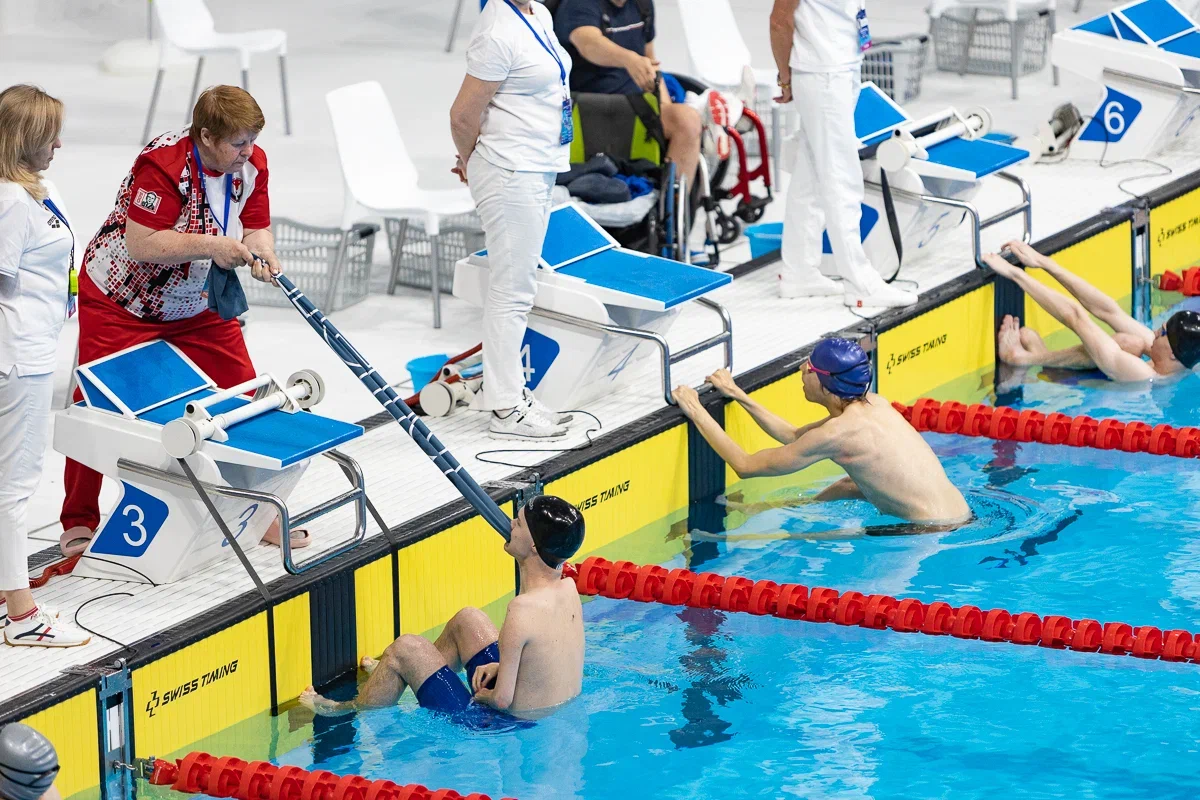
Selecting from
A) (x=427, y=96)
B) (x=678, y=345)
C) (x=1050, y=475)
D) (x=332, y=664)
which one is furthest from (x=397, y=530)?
(x=427, y=96)

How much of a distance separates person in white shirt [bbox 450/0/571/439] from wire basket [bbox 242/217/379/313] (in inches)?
87.2

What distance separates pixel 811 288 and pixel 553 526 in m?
3.22

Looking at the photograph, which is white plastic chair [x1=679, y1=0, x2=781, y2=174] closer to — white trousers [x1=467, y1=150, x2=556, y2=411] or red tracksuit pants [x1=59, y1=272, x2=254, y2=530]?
white trousers [x1=467, y1=150, x2=556, y2=411]

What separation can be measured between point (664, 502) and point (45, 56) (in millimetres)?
8679

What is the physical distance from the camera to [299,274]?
8.09 meters

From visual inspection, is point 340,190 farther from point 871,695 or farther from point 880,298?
point 871,695

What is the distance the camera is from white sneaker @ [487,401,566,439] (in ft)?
19.7

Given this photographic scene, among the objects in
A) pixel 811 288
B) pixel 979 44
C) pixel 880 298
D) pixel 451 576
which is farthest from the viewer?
pixel 979 44

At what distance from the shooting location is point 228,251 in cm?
470

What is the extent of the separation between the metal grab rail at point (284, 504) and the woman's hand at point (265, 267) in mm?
504

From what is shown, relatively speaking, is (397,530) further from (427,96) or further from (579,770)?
(427,96)

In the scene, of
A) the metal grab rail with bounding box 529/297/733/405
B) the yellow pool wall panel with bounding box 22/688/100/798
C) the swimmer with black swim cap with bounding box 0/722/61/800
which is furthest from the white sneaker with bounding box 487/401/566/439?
the swimmer with black swim cap with bounding box 0/722/61/800

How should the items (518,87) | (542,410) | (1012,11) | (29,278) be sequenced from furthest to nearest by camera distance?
(1012,11)
(542,410)
(518,87)
(29,278)

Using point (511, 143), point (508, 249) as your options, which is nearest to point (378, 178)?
point (508, 249)
